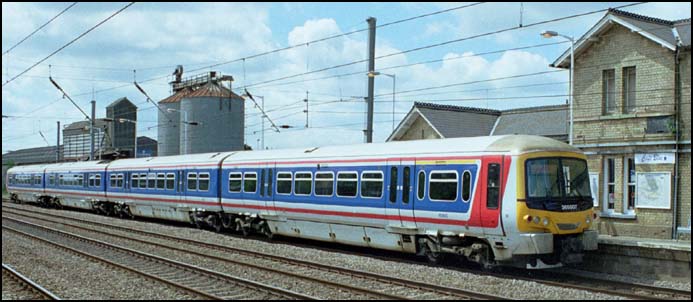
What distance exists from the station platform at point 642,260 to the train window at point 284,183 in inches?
326

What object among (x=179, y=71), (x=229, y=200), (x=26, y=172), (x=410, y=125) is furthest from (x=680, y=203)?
(x=179, y=71)

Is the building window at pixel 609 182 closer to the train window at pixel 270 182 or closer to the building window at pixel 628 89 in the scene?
the building window at pixel 628 89

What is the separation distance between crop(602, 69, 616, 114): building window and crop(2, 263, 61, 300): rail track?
55.7ft

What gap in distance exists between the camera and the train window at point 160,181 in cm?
2914

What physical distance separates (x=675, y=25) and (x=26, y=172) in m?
41.1

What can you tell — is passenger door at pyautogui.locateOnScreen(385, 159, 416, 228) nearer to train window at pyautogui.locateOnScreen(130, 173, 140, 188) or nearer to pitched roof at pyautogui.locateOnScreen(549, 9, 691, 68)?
pitched roof at pyautogui.locateOnScreen(549, 9, 691, 68)

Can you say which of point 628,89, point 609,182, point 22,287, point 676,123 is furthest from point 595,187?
point 22,287

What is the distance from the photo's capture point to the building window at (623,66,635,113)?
22.5 m

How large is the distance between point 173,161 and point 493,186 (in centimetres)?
1715

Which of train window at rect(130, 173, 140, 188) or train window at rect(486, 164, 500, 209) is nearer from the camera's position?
train window at rect(486, 164, 500, 209)

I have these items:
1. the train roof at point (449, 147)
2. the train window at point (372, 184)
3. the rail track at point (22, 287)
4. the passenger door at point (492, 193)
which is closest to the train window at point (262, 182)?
the train roof at point (449, 147)

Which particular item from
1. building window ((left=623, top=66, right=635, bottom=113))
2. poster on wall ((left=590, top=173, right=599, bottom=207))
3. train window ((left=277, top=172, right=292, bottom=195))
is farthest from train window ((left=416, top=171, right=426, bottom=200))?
building window ((left=623, top=66, right=635, bottom=113))

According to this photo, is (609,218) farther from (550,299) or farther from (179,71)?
(179,71)

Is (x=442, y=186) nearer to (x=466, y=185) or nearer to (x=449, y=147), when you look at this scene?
(x=466, y=185)
